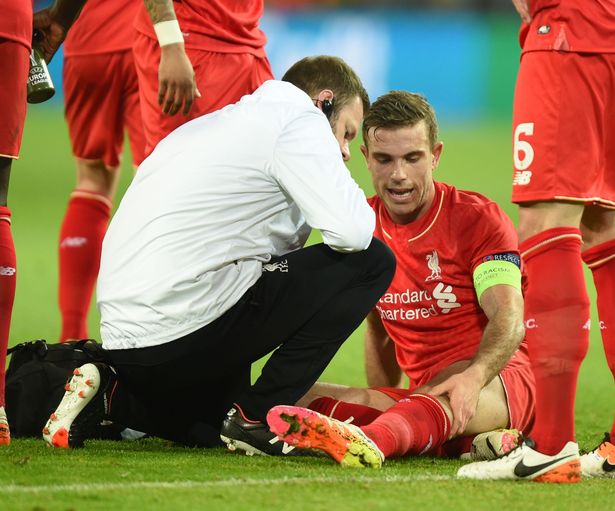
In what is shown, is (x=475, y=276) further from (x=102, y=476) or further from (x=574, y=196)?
(x=102, y=476)

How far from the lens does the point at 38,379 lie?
3.83 metres

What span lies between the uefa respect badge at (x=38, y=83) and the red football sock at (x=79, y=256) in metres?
1.24

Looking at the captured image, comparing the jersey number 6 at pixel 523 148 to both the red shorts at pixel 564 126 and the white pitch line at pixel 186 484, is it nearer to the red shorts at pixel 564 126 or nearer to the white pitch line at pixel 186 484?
the red shorts at pixel 564 126

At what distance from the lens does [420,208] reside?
405 centimetres

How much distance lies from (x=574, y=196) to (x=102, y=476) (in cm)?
142

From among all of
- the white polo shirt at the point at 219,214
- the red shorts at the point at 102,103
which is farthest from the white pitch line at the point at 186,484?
the red shorts at the point at 102,103

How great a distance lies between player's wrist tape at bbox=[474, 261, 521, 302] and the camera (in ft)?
12.4

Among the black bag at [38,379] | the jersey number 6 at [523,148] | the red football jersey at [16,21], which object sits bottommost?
the black bag at [38,379]

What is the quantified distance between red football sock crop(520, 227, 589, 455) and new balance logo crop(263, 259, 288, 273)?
0.71 meters

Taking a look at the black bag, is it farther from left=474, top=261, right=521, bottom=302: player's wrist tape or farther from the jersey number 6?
the jersey number 6

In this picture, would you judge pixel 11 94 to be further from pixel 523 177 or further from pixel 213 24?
pixel 523 177

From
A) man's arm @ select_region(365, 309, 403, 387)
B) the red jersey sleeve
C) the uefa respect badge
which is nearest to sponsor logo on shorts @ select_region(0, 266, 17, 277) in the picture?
the uefa respect badge

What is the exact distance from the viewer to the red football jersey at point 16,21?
364 cm

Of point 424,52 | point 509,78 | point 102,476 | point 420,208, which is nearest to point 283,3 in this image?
point 424,52
